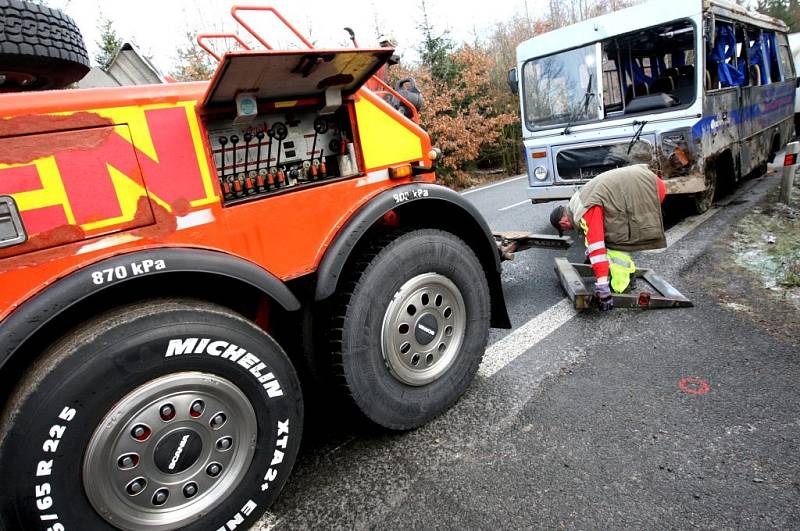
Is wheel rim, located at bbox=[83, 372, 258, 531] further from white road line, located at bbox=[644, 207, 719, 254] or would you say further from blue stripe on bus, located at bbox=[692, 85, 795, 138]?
blue stripe on bus, located at bbox=[692, 85, 795, 138]

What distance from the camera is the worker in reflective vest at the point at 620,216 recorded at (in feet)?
12.7

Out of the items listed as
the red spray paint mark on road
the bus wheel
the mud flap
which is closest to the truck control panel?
the red spray paint mark on road

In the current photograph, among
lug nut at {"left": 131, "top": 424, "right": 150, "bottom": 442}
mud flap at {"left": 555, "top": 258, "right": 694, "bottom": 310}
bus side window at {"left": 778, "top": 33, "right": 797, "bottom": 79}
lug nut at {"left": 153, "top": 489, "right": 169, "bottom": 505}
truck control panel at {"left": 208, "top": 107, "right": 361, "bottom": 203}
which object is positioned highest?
bus side window at {"left": 778, "top": 33, "right": 797, "bottom": 79}

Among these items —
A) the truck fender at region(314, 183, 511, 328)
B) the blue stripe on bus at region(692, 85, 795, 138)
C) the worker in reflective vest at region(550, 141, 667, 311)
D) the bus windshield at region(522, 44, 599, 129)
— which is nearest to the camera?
the truck fender at region(314, 183, 511, 328)

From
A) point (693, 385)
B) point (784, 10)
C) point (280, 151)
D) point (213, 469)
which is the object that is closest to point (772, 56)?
point (693, 385)

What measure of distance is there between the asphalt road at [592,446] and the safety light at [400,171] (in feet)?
4.29

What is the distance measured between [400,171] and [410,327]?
2.62 ft

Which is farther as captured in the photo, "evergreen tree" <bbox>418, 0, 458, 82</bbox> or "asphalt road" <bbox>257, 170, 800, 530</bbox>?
"evergreen tree" <bbox>418, 0, 458, 82</bbox>

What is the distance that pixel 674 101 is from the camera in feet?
18.6

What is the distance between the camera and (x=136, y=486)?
5.24 ft

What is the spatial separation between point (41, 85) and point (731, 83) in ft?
24.8

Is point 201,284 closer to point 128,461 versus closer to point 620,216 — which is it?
point 128,461

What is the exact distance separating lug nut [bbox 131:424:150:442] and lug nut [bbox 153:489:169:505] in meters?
0.22

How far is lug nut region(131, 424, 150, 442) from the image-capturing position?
5.13 feet
